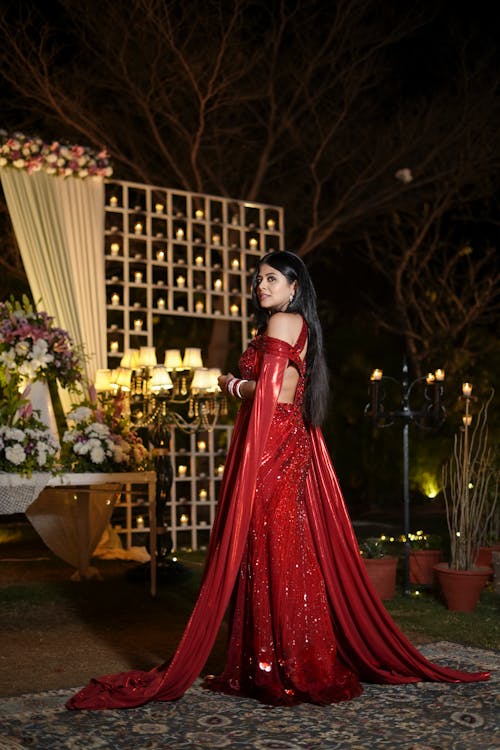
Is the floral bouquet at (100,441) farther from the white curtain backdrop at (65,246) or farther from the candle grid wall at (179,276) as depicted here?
the candle grid wall at (179,276)

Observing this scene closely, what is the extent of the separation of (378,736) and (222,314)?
17.7 feet

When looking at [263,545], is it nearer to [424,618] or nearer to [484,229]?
[424,618]

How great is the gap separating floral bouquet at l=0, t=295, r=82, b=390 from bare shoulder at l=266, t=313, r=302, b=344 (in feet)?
6.54

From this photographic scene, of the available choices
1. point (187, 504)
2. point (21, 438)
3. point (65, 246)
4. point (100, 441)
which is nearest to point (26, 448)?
point (21, 438)

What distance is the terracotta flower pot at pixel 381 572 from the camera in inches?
212

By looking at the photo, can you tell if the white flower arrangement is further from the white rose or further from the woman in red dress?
the woman in red dress

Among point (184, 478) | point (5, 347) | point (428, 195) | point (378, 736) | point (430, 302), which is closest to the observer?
point (378, 736)

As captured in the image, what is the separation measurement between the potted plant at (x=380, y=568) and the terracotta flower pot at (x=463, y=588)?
35cm

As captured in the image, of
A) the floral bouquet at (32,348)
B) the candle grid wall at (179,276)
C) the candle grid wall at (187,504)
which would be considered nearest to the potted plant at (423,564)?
the candle grid wall at (179,276)

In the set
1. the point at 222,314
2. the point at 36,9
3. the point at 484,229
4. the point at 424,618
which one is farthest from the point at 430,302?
the point at 424,618

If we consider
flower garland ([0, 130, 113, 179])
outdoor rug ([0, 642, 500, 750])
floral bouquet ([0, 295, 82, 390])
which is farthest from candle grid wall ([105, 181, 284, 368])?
outdoor rug ([0, 642, 500, 750])

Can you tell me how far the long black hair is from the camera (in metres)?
3.32

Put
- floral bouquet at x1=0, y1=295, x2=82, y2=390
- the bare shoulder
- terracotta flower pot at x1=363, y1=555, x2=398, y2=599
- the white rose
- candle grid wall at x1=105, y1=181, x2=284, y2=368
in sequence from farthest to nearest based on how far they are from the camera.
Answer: candle grid wall at x1=105, y1=181, x2=284, y2=368
terracotta flower pot at x1=363, y1=555, x2=398, y2=599
floral bouquet at x1=0, y1=295, x2=82, y2=390
the white rose
the bare shoulder

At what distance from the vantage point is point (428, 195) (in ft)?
34.3
